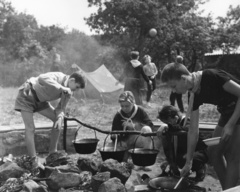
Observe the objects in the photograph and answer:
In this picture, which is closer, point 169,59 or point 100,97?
point 100,97

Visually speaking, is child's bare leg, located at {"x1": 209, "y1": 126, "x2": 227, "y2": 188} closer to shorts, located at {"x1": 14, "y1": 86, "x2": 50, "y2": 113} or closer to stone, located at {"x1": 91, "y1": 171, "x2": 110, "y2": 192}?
stone, located at {"x1": 91, "y1": 171, "x2": 110, "y2": 192}

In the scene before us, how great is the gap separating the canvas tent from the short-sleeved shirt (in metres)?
8.64

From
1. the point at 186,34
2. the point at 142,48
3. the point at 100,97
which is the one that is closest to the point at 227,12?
the point at 186,34

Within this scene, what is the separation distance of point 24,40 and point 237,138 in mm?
27946

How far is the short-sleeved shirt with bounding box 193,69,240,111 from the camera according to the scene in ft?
7.97

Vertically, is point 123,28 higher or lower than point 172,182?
higher

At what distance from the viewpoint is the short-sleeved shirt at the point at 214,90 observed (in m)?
2.43

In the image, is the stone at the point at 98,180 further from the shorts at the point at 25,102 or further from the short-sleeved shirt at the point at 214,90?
the shorts at the point at 25,102

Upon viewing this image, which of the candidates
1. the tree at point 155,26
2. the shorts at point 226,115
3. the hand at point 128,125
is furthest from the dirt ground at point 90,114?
the tree at point 155,26

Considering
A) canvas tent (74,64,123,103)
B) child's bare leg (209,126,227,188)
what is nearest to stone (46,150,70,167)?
child's bare leg (209,126,227,188)

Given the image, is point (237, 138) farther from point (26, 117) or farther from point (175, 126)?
point (26, 117)

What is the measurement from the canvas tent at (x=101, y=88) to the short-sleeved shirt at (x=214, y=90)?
8636mm

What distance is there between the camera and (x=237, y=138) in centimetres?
256

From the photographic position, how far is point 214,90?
2480 millimetres
